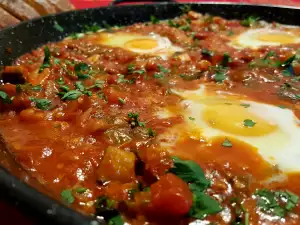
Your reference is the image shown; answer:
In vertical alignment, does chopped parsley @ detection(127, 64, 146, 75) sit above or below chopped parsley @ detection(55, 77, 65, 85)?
below

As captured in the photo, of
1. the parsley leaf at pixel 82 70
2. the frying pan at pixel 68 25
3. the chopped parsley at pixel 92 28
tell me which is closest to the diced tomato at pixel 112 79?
the parsley leaf at pixel 82 70

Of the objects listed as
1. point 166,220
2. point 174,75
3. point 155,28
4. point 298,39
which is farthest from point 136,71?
point 298,39

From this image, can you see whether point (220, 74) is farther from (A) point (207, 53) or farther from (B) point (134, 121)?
(B) point (134, 121)

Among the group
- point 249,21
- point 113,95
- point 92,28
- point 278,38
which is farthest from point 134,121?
point 249,21

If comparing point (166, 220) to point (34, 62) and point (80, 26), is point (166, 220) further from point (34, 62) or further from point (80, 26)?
point (80, 26)

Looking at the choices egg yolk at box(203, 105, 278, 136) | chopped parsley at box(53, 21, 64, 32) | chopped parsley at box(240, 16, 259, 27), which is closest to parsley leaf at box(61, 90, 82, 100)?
egg yolk at box(203, 105, 278, 136)

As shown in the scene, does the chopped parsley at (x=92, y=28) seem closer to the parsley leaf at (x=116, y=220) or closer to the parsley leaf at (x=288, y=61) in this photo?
the parsley leaf at (x=288, y=61)

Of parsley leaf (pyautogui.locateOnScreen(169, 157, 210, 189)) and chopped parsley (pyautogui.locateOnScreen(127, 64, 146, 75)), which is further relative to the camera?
chopped parsley (pyautogui.locateOnScreen(127, 64, 146, 75))

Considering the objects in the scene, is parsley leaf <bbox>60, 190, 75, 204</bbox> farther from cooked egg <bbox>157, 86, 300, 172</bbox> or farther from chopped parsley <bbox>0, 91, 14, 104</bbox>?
chopped parsley <bbox>0, 91, 14, 104</bbox>
